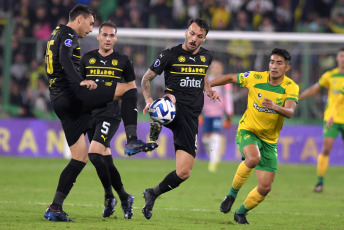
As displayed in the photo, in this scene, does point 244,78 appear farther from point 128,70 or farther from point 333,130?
point 333,130

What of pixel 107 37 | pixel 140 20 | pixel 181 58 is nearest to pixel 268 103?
pixel 181 58

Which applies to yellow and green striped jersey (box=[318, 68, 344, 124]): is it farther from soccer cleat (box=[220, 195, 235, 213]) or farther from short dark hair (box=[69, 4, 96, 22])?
short dark hair (box=[69, 4, 96, 22])

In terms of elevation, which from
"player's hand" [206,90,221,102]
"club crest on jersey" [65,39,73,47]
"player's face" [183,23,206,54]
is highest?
"player's face" [183,23,206,54]

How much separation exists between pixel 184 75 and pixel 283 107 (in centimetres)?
121

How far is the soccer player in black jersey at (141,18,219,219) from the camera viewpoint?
26.8 ft

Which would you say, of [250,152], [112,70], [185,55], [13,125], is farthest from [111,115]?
[13,125]

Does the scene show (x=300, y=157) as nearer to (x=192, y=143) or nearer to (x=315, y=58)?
(x=315, y=58)

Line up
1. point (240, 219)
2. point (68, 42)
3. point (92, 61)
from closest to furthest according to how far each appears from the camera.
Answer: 1. point (68, 42)
2. point (240, 219)
3. point (92, 61)

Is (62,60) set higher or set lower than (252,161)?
higher

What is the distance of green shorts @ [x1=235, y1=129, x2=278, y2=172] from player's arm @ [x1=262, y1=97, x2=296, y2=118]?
20.3 inches

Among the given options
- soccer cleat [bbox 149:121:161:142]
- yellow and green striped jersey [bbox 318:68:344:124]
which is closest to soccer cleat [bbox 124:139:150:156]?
soccer cleat [bbox 149:121:161:142]

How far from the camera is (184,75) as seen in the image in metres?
8.33

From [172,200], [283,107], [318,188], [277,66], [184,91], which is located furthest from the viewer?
[318,188]

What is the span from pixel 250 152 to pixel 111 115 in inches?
66.6
